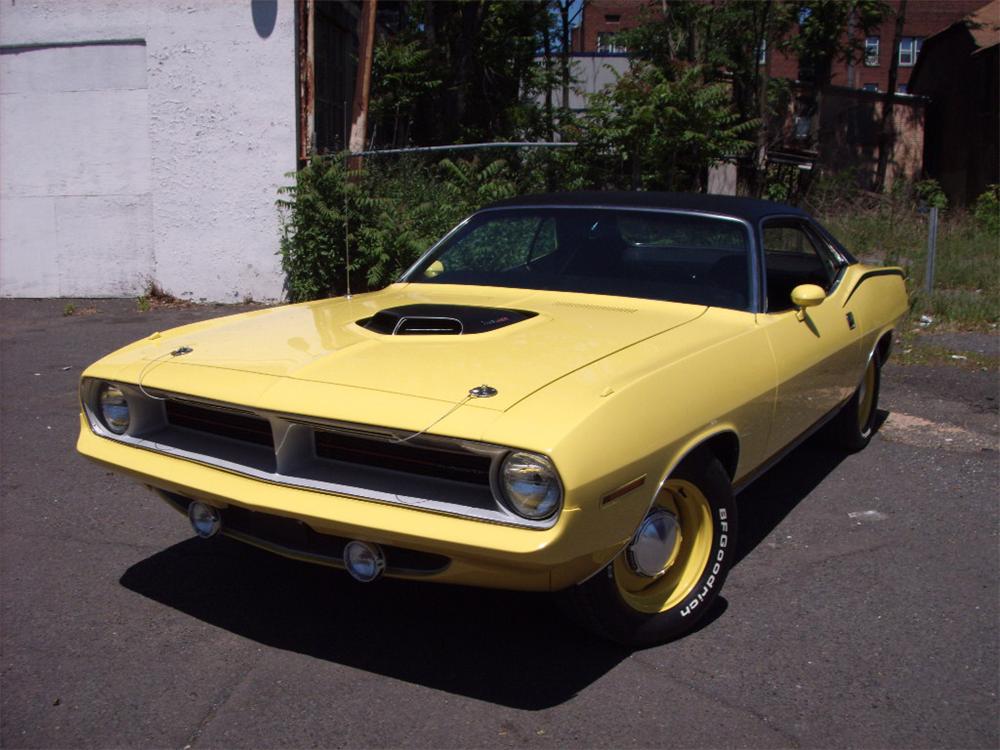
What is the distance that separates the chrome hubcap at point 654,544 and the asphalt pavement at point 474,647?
0.29 m

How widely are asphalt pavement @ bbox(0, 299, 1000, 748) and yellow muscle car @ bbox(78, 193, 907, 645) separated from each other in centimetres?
32

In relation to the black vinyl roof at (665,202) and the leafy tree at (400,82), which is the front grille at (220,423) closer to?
the black vinyl roof at (665,202)

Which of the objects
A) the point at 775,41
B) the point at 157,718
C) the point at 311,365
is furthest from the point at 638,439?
the point at 775,41

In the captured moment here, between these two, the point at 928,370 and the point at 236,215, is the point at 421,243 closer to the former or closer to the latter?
the point at 236,215

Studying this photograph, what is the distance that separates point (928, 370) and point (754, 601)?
16.3ft

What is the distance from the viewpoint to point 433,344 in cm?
342

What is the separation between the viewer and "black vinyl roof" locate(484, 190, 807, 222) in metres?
4.50

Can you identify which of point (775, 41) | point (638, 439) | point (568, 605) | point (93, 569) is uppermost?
point (775, 41)

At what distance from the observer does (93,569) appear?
397cm

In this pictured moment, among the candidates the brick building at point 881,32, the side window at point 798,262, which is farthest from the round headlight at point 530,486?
the brick building at point 881,32

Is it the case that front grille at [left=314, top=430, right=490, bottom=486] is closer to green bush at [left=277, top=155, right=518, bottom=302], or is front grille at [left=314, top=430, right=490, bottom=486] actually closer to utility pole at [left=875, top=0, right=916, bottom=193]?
green bush at [left=277, top=155, right=518, bottom=302]

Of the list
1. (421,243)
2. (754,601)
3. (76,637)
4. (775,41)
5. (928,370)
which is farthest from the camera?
(775,41)

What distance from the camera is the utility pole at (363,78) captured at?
10047mm

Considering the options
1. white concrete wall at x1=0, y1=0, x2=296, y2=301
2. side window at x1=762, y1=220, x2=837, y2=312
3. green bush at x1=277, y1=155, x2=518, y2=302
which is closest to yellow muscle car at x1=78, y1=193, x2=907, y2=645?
side window at x1=762, y1=220, x2=837, y2=312
